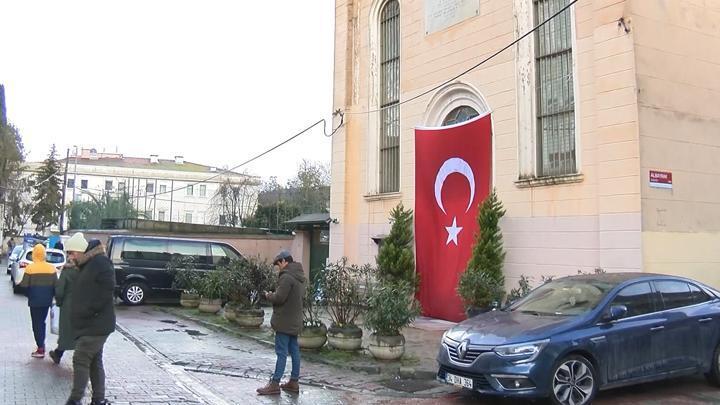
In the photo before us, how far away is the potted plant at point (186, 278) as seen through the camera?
616 inches

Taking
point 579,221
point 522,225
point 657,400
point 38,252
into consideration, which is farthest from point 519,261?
point 38,252

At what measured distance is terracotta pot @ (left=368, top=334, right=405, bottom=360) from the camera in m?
8.95

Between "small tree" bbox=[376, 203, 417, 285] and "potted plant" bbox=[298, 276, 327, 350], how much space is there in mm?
4799

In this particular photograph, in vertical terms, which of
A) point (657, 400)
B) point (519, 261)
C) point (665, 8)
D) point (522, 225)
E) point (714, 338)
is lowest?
point (657, 400)

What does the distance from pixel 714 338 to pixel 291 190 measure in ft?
152

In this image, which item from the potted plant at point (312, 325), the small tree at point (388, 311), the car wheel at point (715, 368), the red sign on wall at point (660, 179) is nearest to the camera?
the car wheel at point (715, 368)

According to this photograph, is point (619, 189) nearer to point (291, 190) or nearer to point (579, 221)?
point (579, 221)

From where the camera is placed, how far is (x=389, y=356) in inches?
352

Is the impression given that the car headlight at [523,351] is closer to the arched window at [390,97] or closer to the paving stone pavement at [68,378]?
the paving stone pavement at [68,378]

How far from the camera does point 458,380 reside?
685cm

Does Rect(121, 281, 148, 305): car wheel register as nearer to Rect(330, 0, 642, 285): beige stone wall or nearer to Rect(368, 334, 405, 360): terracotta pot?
Rect(330, 0, 642, 285): beige stone wall

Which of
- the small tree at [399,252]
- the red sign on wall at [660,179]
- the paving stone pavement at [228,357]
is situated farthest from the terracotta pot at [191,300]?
the red sign on wall at [660,179]

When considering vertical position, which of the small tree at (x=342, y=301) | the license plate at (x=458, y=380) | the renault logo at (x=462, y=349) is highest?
the small tree at (x=342, y=301)

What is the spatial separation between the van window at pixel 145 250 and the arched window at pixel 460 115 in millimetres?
8879
